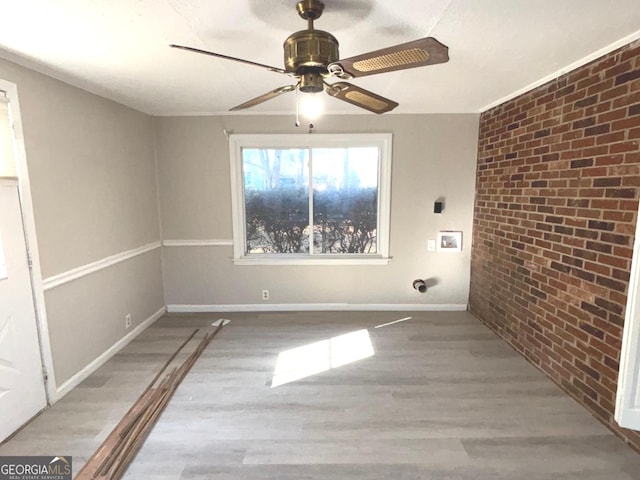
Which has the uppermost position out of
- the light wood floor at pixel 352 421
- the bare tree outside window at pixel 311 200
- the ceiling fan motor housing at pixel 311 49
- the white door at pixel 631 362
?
the ceiling fan motor housing at pixel 311 49

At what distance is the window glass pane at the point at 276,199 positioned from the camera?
365cm

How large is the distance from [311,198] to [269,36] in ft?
6.83

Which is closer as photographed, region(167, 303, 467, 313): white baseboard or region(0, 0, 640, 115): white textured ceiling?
region(0, 0, 640, 115): white textured ceiling

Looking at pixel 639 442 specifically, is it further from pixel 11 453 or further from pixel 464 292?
pixel 11 453

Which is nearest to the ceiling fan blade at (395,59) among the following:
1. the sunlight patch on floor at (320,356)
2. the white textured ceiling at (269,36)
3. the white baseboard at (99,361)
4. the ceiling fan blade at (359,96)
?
the ceiling fan blade at (359,96)

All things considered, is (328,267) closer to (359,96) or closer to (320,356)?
(320,356)

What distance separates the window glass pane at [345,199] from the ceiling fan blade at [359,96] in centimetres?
169

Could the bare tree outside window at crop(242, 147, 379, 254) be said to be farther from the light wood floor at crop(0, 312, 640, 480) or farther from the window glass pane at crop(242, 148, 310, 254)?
the light wood floor at crop(0, 312, 640, 480)

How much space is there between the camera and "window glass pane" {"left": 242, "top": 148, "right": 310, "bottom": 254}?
3.65 metres

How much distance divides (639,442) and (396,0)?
8.59 feet

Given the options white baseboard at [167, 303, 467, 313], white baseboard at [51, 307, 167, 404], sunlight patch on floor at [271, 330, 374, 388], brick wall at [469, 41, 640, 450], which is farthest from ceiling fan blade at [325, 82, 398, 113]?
white baseboard at [51, 307, 167, 404]

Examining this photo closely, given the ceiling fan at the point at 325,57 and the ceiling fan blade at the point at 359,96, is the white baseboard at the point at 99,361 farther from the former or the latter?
the ceiling fan blade at the point at 359,96

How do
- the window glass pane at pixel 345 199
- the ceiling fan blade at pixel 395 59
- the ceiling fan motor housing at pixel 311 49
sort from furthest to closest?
the window glass pane at pixel 345 199
the ceiling fan motor housing at pixel 311 49
the ceiling fan blade at pixel 395 59

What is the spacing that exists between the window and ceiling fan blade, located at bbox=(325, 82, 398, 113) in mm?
1658
